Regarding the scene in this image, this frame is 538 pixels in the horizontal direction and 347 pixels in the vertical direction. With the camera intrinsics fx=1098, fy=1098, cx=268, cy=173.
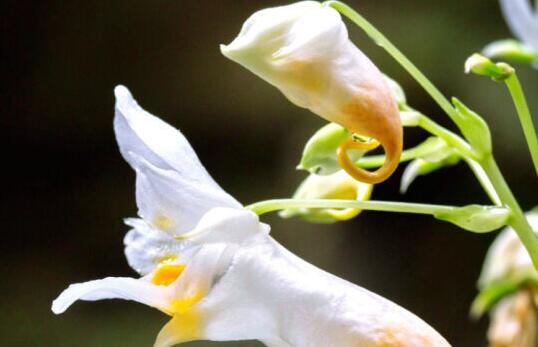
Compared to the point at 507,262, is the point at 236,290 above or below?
above

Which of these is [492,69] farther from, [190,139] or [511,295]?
[190,139]

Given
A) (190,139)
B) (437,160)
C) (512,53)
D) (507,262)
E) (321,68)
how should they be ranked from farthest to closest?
(190,139) → (507,262) → (512,53) → (437,160) → (321,68)

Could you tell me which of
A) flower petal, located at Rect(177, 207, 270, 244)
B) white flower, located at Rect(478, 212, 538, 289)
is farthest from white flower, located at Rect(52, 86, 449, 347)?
white flower, located at Rect(478, 212, 538, 289)

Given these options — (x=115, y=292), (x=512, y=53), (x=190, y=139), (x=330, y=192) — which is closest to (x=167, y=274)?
(x=115, y=292)

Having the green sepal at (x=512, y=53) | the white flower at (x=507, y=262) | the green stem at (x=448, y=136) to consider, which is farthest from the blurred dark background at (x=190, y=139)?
the green stem at (x=448, y=136)

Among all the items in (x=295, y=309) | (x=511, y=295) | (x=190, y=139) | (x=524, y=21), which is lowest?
(x=190, y=139)

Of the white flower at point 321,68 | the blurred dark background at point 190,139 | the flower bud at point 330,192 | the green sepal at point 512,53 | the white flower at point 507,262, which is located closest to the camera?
the white flower at point 321,68

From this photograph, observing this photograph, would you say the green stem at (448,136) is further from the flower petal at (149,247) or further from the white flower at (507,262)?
the white flower at (507,262)
